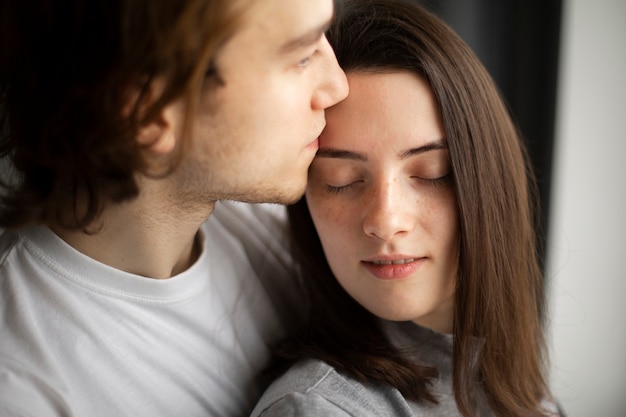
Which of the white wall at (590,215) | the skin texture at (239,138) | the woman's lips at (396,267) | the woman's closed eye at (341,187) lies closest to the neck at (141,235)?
the skin texture at (239,138)

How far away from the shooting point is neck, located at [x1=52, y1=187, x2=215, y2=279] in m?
1.22

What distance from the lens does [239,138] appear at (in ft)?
3.84

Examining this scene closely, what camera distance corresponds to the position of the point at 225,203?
1586 millimetres

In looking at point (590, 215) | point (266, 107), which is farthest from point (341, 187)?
point (590, 215)

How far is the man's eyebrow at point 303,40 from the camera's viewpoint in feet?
3.68

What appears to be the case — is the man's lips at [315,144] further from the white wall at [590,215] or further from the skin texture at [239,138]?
the white wall at [590,215]

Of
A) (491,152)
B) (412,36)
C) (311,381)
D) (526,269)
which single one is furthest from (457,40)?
(311,381)

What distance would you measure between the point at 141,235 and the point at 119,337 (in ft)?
0.57

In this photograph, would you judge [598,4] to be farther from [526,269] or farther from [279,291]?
[279,291]

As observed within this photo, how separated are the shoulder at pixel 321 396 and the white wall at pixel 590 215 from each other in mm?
784

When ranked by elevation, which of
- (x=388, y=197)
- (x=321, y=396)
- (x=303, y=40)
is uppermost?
(x=303, y=40)

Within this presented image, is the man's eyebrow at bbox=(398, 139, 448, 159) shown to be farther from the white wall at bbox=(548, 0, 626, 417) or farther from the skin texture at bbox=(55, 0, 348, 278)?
the white wall at bbox=(548, 0, 626, 417)

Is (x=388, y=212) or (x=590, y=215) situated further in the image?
(x=590, y=215)

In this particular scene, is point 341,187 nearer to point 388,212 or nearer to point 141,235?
point 388,212
